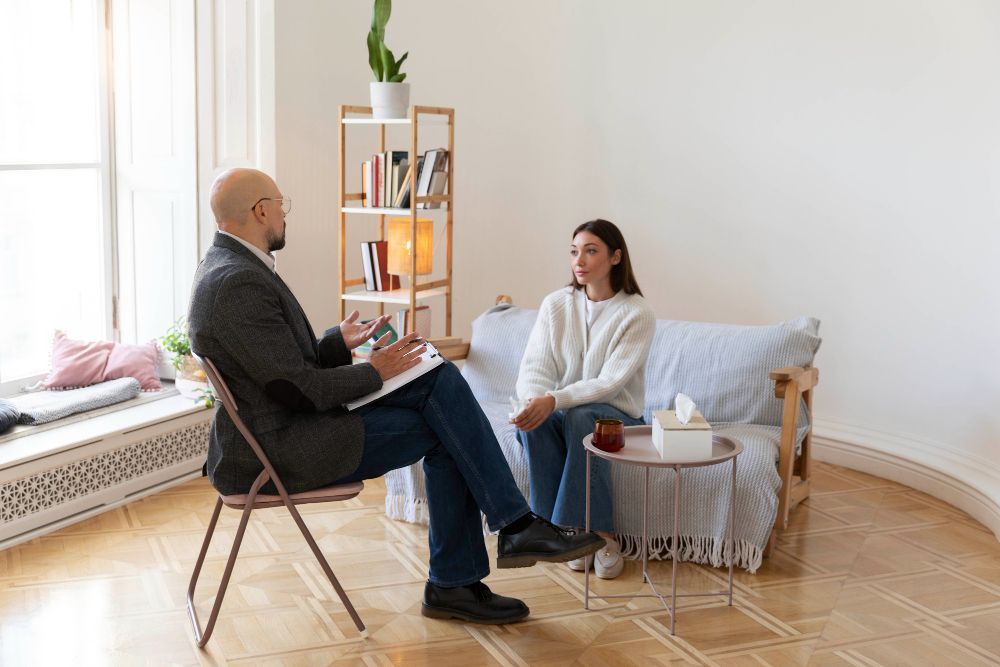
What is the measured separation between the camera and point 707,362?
4.05m

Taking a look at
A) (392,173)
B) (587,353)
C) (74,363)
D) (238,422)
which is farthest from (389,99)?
(238,422)

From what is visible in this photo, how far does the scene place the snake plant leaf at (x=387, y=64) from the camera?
4.43 m

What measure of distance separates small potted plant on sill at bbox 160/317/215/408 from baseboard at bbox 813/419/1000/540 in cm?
287

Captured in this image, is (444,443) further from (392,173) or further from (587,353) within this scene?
(392,173)

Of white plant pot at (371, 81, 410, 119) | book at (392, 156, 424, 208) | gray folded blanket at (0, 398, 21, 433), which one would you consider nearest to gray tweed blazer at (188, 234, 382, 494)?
gray folded blanket at (0, 398, 21, 433)

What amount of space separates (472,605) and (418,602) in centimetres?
22

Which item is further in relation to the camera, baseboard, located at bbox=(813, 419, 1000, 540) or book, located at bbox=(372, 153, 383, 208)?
book, located at bbox=(372, 153, 383, 208)

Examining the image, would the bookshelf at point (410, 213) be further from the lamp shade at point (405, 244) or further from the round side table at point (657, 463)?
→ the round side table at point (657, 463)

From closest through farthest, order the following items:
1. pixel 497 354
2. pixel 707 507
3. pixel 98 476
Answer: pixel 707 507 → pixel 98 476 → pixel 497 354

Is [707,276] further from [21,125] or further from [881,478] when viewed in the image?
[21,125]

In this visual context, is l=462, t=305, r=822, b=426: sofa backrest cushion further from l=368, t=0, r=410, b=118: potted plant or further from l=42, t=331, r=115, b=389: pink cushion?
l=42, t=331, r=115, b=389: pink cushion

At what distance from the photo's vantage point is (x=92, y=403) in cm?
424

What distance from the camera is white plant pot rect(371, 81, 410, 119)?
4.45 metres

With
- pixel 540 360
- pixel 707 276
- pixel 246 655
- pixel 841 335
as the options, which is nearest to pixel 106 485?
pixel 246 655
